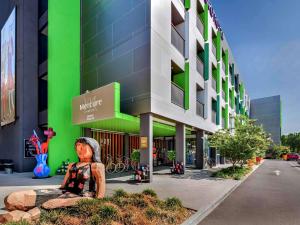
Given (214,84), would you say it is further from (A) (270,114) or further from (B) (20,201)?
(A) (270,114)

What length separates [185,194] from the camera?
9.92 m

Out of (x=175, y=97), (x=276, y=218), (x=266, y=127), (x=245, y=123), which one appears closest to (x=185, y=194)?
(x=276, y=218)

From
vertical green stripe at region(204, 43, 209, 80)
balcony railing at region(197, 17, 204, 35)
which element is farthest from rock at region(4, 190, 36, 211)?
balcony railing at region(197, 17, 204, 35)

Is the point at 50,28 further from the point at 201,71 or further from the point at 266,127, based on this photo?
the point at 266,127

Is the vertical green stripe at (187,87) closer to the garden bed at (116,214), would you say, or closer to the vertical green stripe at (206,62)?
the vertical green stripe at (206,62)

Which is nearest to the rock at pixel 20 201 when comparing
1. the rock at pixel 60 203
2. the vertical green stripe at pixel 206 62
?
the rock at pixel 60 203

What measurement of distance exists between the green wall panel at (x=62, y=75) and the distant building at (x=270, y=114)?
63964 millimetres

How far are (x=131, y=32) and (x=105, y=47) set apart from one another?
2651 millimetres

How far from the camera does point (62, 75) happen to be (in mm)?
17141

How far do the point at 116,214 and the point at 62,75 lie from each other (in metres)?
13.3

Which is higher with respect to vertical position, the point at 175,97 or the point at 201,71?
the point at 201,71

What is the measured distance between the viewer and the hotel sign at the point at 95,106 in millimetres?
12565

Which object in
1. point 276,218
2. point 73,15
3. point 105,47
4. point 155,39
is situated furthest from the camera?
point 73,15

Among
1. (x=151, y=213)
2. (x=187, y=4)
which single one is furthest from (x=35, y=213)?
(x=187, y=4)
